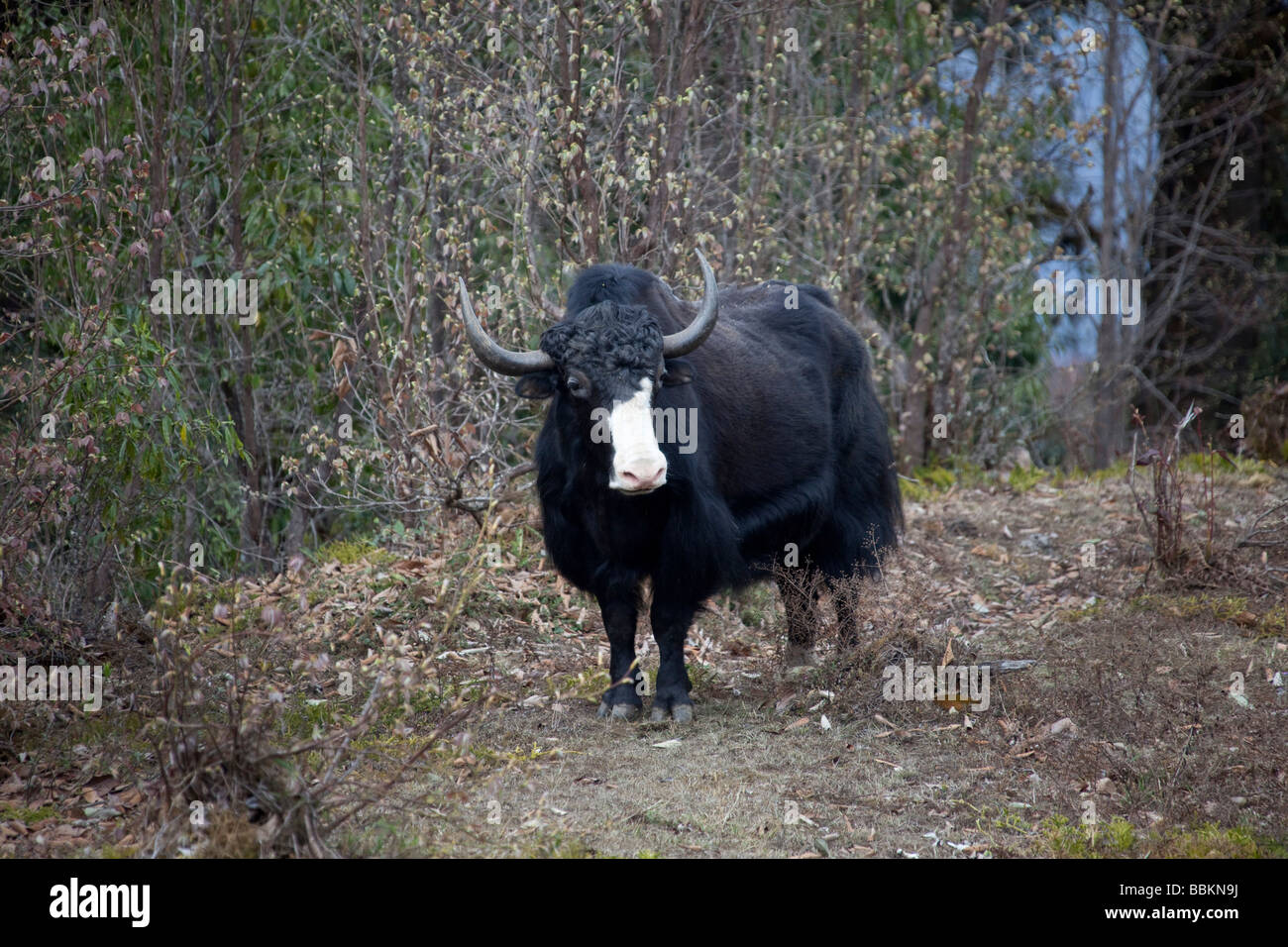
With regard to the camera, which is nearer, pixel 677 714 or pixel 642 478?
pixel 642 478

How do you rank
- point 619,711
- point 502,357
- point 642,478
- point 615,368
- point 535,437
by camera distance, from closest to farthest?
point 642,478, point 615,368, point 502,357, point 619,711, point 535,437

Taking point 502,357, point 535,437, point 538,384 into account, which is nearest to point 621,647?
point 538,384

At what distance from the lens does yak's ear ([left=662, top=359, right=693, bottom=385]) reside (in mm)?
5840

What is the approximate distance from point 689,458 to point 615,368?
0.66m

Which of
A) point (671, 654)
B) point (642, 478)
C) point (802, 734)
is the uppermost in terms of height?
point (642, 478)

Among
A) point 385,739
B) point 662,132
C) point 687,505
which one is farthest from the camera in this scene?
point 662,132

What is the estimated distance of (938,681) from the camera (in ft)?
19.6

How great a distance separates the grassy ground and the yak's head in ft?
3.25

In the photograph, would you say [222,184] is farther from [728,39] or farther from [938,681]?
[938,681]

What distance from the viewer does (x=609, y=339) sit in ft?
18.3

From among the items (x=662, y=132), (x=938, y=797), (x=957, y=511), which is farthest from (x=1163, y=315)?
(x=938, y=797)

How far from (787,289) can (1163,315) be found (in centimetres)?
946

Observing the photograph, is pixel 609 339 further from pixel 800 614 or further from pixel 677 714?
pixel 800 614

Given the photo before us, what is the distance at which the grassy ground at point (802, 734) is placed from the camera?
461cm
